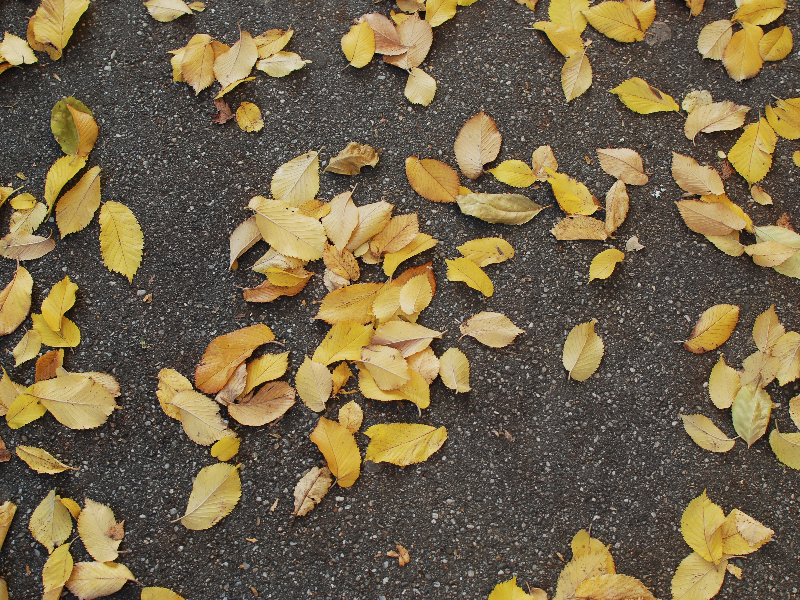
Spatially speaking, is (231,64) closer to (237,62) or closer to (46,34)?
(237,62)

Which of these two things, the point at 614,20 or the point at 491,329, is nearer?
the point at 491,329

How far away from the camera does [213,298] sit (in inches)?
66.5

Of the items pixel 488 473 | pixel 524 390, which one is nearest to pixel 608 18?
pixel 524 390

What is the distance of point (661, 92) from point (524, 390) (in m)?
1.19

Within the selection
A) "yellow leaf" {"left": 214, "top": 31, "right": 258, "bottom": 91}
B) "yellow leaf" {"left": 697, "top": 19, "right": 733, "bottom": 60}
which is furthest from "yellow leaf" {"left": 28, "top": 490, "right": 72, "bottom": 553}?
"yellow leaf" {"left": 697, "top": 19, "right": 733, "bottom": 60}

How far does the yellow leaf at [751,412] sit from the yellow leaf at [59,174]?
232cm

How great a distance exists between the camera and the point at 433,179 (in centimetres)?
175

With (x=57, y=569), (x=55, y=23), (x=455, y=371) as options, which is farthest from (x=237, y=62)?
(x=57, y=569)

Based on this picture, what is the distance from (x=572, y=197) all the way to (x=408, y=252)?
1.95ft

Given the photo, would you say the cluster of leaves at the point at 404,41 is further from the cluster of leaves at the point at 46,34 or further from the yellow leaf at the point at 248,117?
the cluster of leaves at the point at 46,34

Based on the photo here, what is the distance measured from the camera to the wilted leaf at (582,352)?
5.37ft

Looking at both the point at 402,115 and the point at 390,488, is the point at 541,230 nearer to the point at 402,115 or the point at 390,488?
the point at 402,115

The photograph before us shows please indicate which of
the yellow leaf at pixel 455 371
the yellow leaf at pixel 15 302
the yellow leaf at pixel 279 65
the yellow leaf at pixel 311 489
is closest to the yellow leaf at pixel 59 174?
the yellow leaf at pixel 15 302

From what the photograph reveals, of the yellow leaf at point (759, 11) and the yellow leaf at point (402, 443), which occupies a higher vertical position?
the yellow leaf at point (759, 11)
